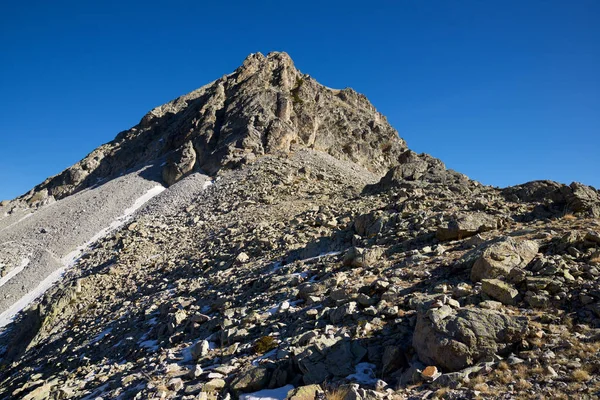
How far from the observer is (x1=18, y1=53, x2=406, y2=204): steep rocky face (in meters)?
54.2

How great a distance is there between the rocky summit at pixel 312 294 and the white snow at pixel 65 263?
0.88 feet

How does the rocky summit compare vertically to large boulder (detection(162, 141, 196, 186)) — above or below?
below

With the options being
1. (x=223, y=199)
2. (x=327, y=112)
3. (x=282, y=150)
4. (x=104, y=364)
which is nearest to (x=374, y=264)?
(x=104, y=364)

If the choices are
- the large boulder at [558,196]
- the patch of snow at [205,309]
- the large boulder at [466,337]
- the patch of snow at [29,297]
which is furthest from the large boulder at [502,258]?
the patch of snow at [29,297]

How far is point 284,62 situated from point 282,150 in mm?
25367

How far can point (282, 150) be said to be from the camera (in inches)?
2112

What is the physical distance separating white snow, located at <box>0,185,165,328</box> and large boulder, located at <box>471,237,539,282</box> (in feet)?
116

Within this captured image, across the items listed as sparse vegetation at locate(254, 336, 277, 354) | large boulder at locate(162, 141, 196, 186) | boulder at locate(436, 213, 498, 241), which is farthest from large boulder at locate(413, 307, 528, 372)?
large boulder at locate(162, 141, 196, 186)

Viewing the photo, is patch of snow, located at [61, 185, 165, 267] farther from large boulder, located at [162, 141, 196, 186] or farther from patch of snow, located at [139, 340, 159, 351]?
patch of snow, located at [139, 340, 159, 351]

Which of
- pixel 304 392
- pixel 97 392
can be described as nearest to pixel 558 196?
pixel 304 392

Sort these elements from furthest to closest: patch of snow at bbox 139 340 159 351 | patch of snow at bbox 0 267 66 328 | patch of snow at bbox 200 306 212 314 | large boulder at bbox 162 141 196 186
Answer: large boulder at bbox 162 141 196 186 → patch of snow at bbox 0 267 66 328 → patch of snow at bbox 200 306 212 314 → patch of snow at bbox 139 340 159 351

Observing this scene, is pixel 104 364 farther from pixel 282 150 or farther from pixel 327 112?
pixel 327 112

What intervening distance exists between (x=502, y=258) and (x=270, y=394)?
26.9ft

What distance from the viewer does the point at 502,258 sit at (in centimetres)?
1133
